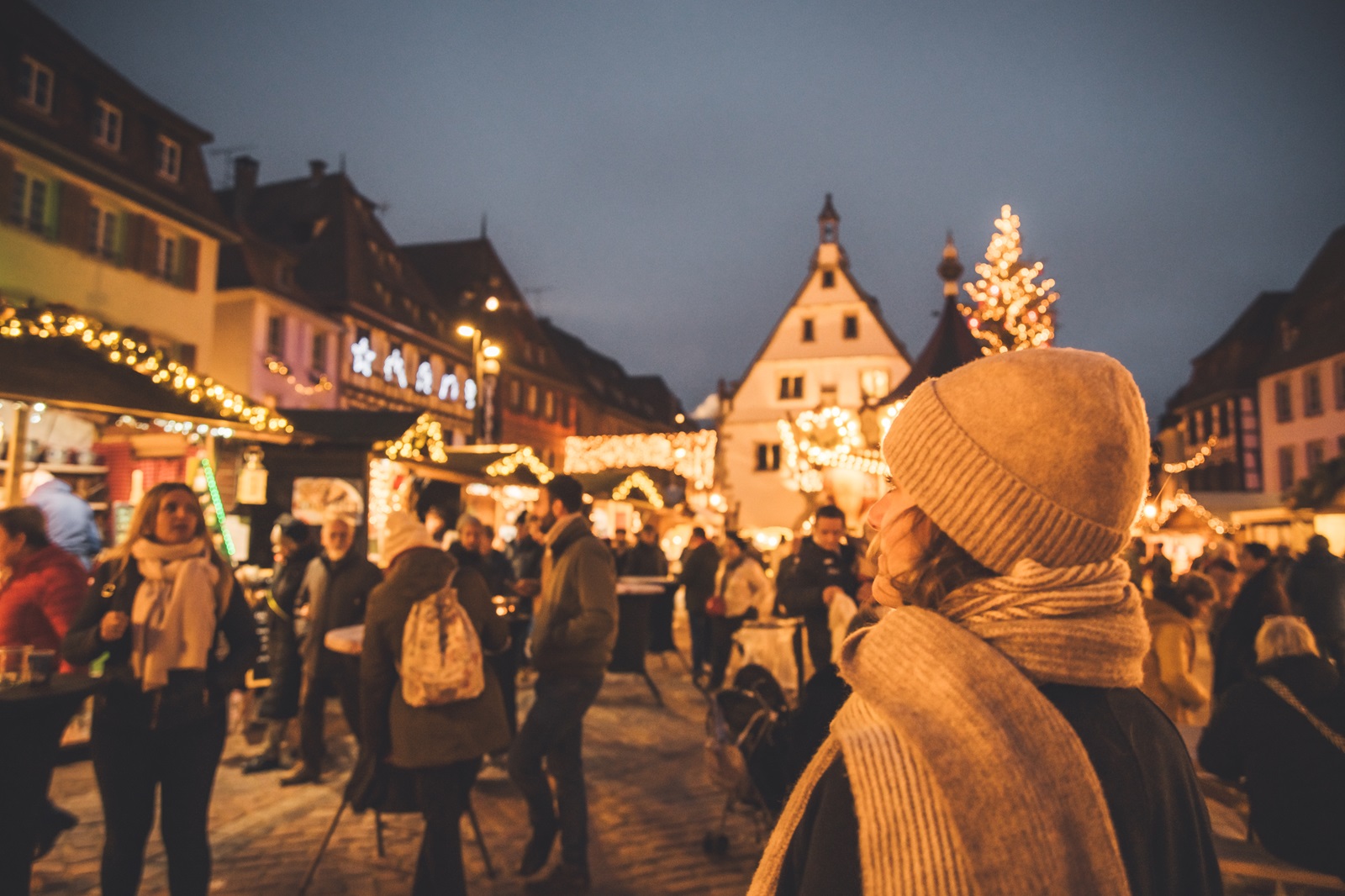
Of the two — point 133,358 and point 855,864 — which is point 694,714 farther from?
point 855,864

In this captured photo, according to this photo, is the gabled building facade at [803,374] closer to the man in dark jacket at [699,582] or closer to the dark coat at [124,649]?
the man in dark jacket at [699,582]

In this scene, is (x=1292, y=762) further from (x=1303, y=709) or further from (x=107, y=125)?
(x=107, y=125)

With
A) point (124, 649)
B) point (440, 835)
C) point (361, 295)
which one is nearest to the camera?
point (124, 649)

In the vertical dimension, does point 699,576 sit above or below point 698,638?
above

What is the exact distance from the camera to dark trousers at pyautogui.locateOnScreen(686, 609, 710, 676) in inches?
458

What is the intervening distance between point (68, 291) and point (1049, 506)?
23267 mm

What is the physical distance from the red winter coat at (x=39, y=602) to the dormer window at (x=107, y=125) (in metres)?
20.2

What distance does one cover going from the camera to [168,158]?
23062 mm

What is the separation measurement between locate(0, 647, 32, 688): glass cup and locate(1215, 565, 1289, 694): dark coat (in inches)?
290

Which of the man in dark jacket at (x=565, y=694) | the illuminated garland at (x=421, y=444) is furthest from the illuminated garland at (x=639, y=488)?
the man in dark jacket at (x=565, y=694)

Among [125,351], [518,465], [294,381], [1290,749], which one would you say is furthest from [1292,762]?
[294,381]

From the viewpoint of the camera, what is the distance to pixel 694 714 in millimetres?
9680

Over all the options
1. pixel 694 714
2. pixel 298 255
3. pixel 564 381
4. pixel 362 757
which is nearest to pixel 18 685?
pixel 362 757

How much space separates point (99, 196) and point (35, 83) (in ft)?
8.33
